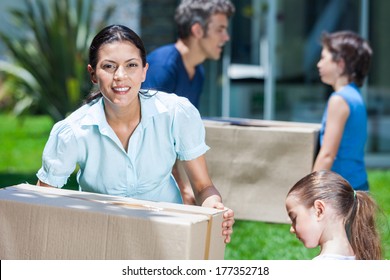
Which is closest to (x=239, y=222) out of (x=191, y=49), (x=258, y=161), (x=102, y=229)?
(x=191, y=49)

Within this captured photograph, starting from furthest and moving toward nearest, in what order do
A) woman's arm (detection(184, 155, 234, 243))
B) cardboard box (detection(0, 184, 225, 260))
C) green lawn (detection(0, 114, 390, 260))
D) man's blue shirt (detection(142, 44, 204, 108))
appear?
1. green lawn (detection(0, 114, 390, 260))
2. man's blue shirt (detection(142, 44, 204, 108))
3. woman's arm (detection(184, 155, 234, 243))
4. cardboard box (detection(0, 184, 225, 260))

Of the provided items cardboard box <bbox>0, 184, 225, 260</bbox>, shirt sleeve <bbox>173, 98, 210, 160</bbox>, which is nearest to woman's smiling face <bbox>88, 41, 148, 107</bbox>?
shirt sleeve <bbox>173, 98, 210, 160</bbox>

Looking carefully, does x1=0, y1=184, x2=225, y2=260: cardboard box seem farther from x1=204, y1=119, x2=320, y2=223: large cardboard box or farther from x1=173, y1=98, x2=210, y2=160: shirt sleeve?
x1=204, y1=119, x2=320, y2=223: large cardboard box

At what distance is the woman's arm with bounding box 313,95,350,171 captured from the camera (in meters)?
4.07

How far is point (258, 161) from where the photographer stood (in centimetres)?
424

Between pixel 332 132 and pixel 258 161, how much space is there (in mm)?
384

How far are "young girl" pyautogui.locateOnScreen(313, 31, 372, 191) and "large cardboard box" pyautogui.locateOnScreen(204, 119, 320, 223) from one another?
10cm

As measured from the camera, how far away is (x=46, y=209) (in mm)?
2424

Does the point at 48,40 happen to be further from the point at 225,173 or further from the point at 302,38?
the point at 225,173

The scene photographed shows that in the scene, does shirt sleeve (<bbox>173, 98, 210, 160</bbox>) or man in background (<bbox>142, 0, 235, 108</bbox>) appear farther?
man in background (<bbox>142, 0, 235, 108</bbox>)

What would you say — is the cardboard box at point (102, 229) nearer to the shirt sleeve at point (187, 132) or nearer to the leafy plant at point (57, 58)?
the shirt sleeve at point (187, 132)

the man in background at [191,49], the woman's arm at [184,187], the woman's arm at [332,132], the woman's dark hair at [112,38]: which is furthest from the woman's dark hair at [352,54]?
the woman's dark hair at [112,38]
